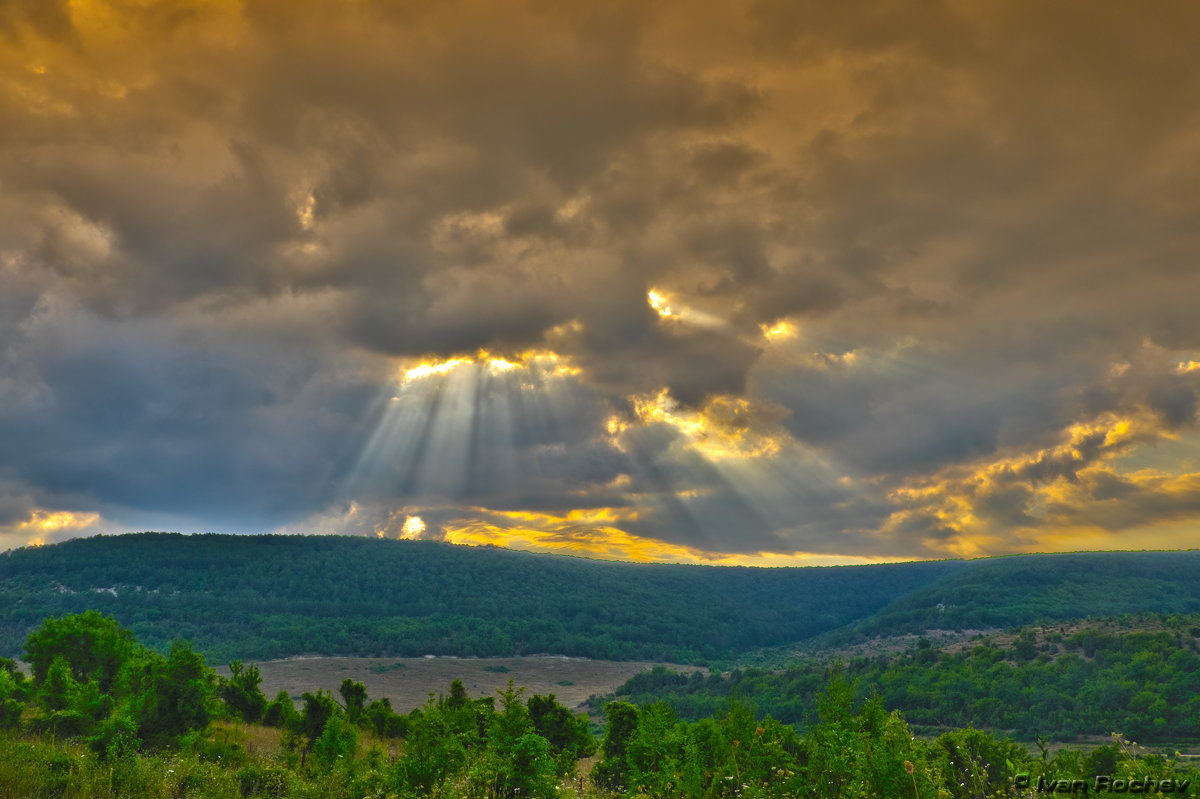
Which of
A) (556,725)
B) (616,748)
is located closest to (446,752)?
(616,748)

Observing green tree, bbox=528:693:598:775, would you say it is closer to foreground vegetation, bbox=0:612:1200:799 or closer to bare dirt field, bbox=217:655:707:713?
foreground vegetation, bbox=0:612:1200:799

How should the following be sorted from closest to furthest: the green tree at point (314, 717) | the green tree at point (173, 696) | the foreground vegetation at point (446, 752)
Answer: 1. the foreground vegetation at point (446, 752)
2. the green tree at point (173, 696)
3. the green tree at point (314, 717)

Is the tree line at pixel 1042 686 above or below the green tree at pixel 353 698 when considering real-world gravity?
below

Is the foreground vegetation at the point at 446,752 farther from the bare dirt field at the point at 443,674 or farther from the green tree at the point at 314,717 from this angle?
the bare dirt field at the point at 443,674

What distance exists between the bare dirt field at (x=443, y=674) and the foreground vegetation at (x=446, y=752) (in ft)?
312

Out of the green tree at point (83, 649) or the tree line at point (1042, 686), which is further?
the tree line at point (1042, 686)

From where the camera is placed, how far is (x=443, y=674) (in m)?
168

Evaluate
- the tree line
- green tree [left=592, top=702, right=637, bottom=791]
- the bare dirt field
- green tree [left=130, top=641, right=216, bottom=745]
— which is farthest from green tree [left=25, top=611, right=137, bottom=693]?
the bare dirt field

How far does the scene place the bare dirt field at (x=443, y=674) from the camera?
5620 inches

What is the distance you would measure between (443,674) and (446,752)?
513ft

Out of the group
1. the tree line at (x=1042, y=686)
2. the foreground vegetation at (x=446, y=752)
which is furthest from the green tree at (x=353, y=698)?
the tree line at (x=1042, y=686)

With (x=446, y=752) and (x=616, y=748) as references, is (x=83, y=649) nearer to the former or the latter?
(x=446, y=752)

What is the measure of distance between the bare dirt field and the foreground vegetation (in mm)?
95093

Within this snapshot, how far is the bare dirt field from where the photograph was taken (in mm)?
142750
